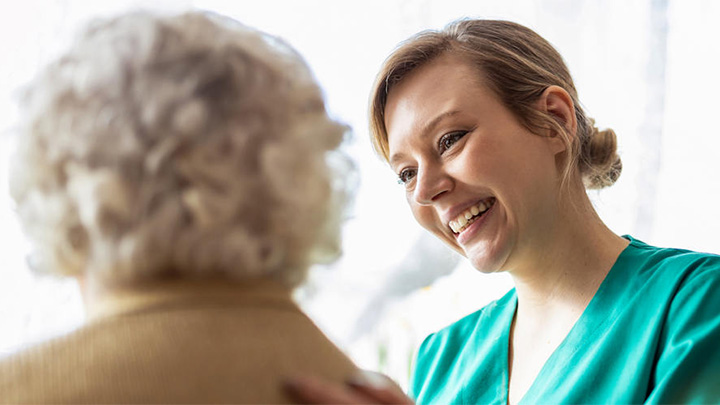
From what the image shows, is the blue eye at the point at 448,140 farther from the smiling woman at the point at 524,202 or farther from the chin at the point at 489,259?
the chin at the point at 489,259

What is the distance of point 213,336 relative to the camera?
2.01 ft

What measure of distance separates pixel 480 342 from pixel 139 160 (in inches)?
45.1

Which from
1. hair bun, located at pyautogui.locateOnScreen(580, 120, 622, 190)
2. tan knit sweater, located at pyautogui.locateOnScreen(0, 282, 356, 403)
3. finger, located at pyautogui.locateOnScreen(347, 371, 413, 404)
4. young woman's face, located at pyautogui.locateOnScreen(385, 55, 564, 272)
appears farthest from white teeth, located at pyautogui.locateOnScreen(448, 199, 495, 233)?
tan knit sweater, located at pyautogui.locateOnScreen(0, 282, 356, 403)

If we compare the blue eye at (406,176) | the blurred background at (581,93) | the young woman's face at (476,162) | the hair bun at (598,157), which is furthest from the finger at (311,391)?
the blurred background at (581,93)

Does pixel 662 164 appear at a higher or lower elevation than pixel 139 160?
lower

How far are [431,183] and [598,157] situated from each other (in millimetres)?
389

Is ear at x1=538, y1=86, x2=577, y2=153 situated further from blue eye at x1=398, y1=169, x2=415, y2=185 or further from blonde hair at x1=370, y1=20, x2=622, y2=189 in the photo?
blue eye at x1=398, y1=169, x2=415, y2=185

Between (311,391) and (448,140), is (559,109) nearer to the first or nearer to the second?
(448,140)

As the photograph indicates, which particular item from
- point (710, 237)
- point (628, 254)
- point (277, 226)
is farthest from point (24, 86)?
point (710, 237)

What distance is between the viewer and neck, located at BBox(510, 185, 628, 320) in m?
1.37

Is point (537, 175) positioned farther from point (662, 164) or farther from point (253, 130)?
point (662, 164)

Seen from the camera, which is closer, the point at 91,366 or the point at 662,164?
the point at 91,366

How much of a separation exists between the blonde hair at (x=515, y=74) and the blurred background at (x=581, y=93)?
1.24ft

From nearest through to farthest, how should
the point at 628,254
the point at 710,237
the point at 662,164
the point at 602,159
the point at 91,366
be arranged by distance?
the point at 91,366
the point at 628,254
the point at 602,159
the point at 710,237
the point at 662,164
